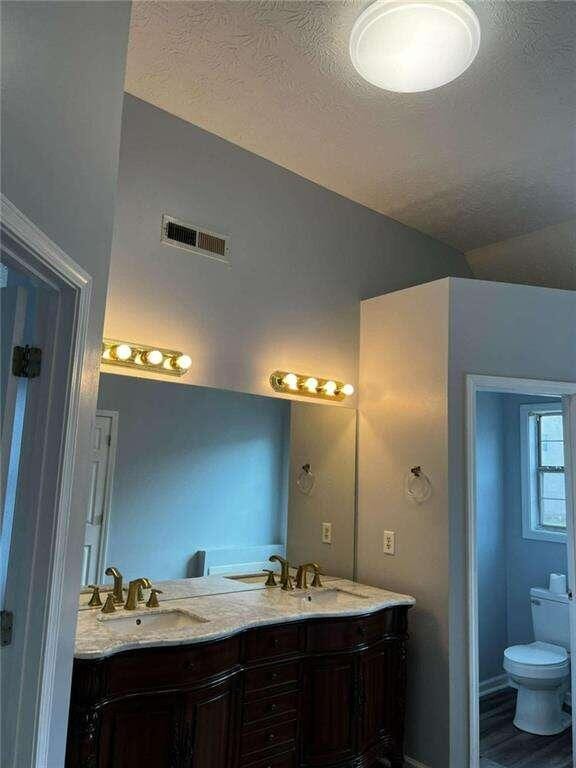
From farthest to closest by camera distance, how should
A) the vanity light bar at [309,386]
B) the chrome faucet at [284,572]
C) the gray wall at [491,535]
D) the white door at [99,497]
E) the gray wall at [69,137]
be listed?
the gray wall at [491,535]
the vanity light bar at [309,386]
the chrome faucet at [284,572]
the white door at [99,497]
the gray wall at [69,137]

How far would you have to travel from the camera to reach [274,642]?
7.64 ft

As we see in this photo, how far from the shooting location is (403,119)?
2.61 m

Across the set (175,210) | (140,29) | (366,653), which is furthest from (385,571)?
(140,29)

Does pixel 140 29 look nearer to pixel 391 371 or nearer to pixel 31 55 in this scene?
pixel 31 55

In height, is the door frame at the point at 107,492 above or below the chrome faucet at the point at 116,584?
above

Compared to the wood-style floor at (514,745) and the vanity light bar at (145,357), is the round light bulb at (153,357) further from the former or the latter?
the wood-style floor at (514,745)

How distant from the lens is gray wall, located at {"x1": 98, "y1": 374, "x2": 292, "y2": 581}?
8.23 ft

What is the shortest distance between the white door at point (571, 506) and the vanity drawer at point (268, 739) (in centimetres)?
152

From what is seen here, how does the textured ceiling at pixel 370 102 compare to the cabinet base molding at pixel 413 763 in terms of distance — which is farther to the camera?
the cabinet base molding at pixel 413 763

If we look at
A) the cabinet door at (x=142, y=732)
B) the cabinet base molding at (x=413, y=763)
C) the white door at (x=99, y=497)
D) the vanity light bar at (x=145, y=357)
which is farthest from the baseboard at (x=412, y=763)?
the vanity light bar at (x=145, y=357)

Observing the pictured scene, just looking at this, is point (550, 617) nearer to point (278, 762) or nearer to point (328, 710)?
point (328, 710)

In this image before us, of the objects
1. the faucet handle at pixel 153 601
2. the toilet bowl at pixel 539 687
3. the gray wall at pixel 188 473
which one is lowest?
the toilet bowl at pixel 539 687

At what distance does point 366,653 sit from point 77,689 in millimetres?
1367

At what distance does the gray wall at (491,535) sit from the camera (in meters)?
3.98
